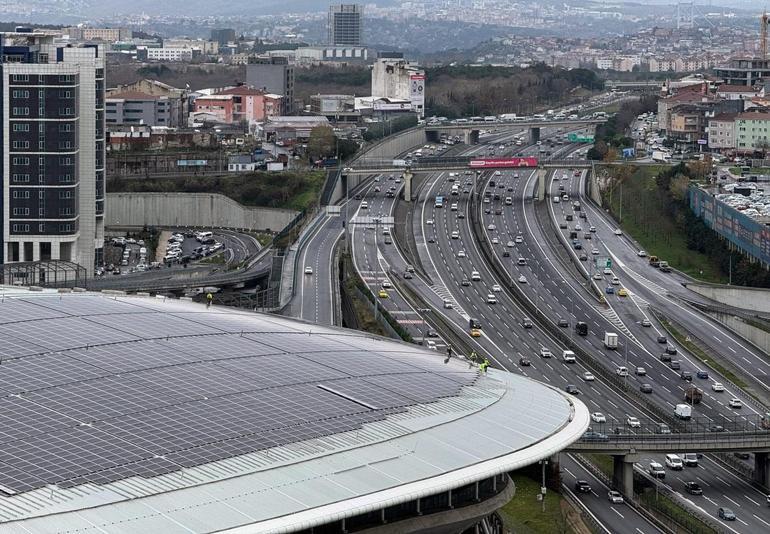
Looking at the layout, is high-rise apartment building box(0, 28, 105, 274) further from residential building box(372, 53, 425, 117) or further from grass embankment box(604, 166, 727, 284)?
residential building box(372, 53, 425, 117)

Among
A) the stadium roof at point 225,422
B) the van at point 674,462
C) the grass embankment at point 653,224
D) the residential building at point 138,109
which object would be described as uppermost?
the residential building at point 138,109

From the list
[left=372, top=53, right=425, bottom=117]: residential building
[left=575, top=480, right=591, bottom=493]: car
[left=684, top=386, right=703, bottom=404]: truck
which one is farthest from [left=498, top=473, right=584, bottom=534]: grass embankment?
[left=372, top=53, right=425, bottom=117]: residential building

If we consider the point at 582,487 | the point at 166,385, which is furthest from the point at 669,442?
the point at 166,385

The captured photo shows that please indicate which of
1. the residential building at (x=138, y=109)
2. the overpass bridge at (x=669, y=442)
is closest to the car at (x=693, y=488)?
the overpass bridge at (x=669, y=442)

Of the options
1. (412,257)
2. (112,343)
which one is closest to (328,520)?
(112,343)

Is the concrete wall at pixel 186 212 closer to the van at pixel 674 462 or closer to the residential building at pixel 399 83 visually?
the residential building at pixel 399 83

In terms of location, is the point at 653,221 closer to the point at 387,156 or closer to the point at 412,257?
the point at 412,257
